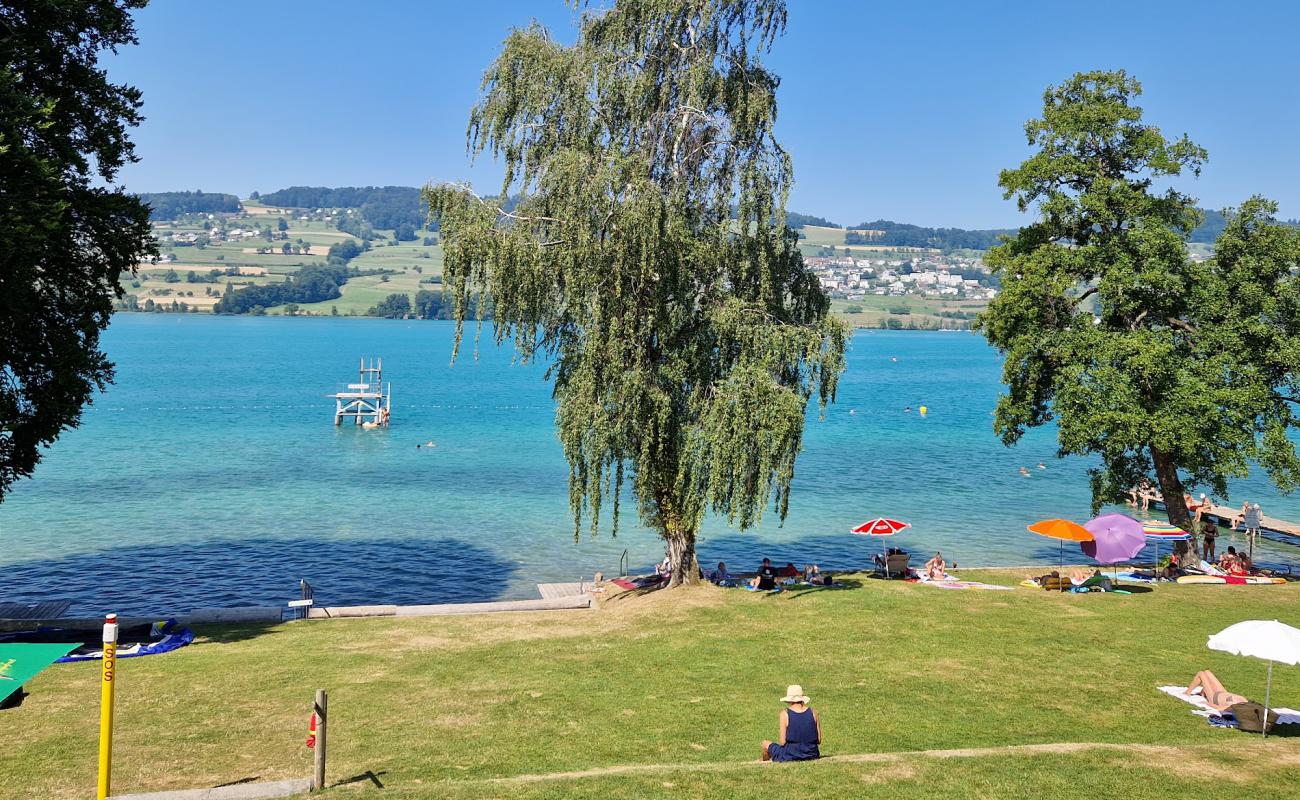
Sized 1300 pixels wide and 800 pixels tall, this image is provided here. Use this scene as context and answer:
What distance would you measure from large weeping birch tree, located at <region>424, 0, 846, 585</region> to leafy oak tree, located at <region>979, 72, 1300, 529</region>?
9407 millimetres

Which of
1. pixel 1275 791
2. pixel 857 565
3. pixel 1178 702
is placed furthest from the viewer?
pixel 857 565

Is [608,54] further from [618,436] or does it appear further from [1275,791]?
[1275,791]

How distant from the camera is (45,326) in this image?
22.7 metres

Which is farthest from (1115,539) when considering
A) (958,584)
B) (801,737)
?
(801,737)

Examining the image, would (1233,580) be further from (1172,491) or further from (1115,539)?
(1115,539)

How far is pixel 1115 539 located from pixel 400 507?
36700mm

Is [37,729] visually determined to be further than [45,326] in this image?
No

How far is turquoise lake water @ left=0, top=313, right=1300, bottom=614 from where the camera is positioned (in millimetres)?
37688

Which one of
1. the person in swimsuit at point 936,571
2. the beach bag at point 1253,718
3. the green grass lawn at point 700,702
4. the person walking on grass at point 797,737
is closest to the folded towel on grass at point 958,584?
the person in swimsuit at point 936,571

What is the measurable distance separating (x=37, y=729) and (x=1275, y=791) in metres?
18.7

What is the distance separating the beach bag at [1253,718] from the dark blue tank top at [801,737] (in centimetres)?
734

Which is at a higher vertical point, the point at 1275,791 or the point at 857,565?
the point at 1275,791

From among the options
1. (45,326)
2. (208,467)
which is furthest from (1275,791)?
(208,467)

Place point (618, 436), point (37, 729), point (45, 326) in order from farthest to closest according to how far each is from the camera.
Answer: point (618, 436)
point (45, 326)
point (37, 729)
